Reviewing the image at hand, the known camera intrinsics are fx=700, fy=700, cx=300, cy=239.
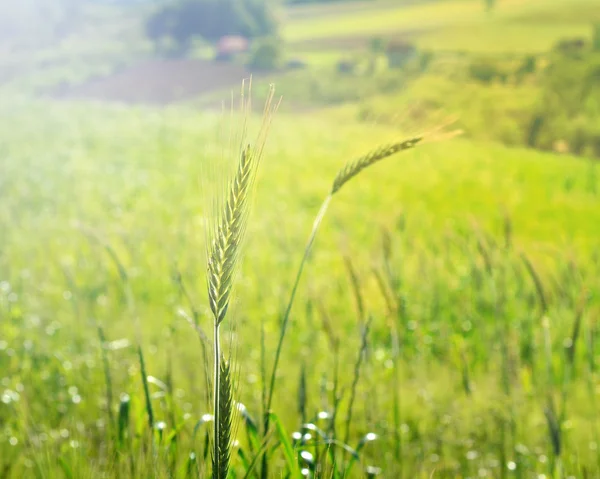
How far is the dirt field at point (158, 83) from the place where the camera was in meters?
33.8

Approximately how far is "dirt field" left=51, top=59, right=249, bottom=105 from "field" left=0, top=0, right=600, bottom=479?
11.5 meters

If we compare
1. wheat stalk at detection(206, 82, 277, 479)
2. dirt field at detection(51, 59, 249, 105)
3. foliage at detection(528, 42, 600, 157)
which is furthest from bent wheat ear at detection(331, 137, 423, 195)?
dirt field at detection(51, 59, 249, 105)

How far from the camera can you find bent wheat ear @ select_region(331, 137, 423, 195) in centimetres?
154

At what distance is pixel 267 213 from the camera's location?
9.31 meters

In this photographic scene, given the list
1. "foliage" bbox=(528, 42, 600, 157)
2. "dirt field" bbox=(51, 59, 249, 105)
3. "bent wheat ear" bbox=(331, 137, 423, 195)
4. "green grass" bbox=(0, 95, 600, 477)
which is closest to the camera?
"bent wheat ear" bbox=(331, 137, 423, 195)

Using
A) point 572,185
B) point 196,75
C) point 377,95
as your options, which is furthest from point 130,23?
point 572,185

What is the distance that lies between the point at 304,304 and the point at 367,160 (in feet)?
13.4

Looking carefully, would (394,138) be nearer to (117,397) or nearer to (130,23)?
(117,397)

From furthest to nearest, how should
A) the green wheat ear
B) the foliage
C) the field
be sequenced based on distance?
the foliage → the field → the green wheat ear

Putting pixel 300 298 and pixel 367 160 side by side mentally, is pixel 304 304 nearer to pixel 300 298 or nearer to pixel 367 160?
pixel 300 298

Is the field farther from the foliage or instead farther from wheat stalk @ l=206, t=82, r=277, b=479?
the foliage

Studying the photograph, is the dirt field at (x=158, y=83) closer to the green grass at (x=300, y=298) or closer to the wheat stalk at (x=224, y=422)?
the green grass at (x=300, y=298)

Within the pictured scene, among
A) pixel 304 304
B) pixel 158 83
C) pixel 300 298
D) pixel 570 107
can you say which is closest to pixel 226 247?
pixel 304 304

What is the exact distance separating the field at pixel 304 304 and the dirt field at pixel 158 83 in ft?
37.7
